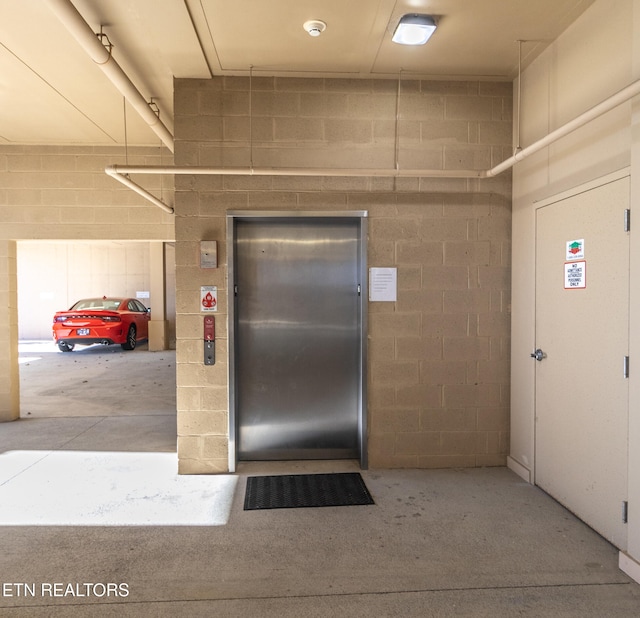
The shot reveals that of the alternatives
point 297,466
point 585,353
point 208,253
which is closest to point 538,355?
point 585,353

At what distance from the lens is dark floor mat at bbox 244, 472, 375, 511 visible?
300cm

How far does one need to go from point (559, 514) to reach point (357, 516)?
4.38ft

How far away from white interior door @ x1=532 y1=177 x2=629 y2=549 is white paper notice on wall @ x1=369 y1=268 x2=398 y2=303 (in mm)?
1065

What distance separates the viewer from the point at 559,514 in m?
2.85

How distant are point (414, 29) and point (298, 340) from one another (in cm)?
242

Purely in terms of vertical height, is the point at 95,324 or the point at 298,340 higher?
the point at 298,340

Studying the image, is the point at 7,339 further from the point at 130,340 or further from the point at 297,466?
the point at 130,340

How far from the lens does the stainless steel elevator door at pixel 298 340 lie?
3.66 meters

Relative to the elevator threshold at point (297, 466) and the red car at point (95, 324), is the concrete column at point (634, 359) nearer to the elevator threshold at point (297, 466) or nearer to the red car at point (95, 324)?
the elevator threshold at point (297, 466)

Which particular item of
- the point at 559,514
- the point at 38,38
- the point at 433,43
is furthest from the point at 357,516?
the point at 38,38

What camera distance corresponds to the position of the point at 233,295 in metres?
3.50

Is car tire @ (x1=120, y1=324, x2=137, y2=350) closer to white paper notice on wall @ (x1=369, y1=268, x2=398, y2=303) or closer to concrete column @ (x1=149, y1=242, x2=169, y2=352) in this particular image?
concrete column @ (x1=149, y1=242, x2=169, y2=352)

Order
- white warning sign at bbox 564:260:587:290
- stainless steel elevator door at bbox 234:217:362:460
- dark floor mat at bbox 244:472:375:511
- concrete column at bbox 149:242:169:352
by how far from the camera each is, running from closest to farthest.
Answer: white warning sign at bbox 564:260:587:290, dark floor mat at bbox 244:472:375:511, stainless steel elevator door at bbox 234:217:362:460, concrete column at bbox 149:242:169:352

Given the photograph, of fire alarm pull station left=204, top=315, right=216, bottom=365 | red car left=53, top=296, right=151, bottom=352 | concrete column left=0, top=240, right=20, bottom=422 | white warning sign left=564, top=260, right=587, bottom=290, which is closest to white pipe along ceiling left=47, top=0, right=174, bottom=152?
fire alarm pull station left=204, top=315, right=216, bottom=365
